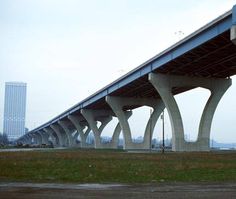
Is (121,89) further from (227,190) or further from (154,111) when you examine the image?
(227,190)

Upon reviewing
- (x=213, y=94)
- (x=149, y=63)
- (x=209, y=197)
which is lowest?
(x=209, y=197)

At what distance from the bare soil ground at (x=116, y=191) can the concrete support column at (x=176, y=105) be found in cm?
4463

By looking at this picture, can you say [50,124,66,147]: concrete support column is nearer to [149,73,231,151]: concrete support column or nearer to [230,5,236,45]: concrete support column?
[149,73,231,151]: concrete support column

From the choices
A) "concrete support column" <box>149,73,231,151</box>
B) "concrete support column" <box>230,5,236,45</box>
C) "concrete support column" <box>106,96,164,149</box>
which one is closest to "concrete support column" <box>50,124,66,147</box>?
"concrete support column" <box>106,96,164,149</box>

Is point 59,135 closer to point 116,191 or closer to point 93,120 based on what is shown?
point 93,120

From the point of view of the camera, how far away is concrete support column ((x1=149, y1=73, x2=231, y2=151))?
5897 cm

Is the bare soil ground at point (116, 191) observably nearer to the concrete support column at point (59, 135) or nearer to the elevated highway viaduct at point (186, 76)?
the elevated highway viaduct at point (186, 76)

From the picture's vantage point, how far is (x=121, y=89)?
3029 inches

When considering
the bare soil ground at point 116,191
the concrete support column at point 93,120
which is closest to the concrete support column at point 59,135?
the concrete support column at point 93,120

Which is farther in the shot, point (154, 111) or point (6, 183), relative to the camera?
point (154, 111)

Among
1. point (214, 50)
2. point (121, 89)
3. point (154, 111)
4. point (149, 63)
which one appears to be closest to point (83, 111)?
point (154, 111)

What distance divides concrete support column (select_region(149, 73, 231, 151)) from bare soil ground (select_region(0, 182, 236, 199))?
4463cm

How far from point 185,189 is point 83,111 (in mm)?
96928

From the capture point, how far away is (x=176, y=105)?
59500 millimetres
